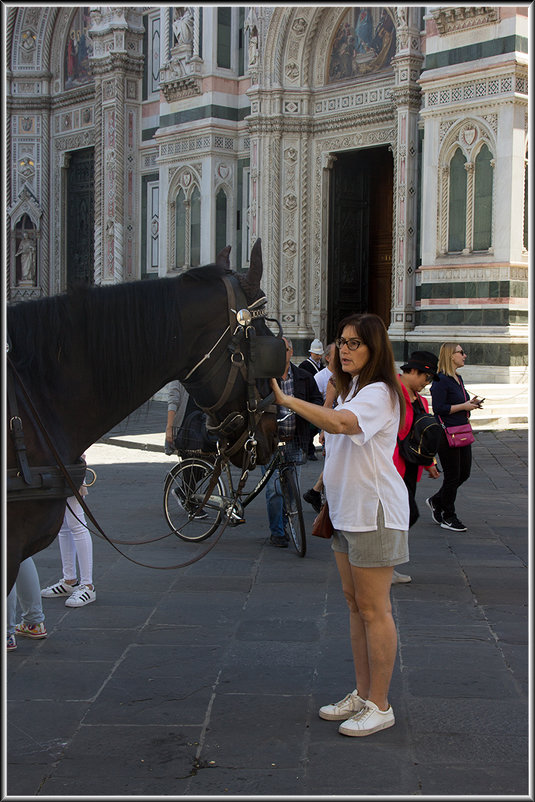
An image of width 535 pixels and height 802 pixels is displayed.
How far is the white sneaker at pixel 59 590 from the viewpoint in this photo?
18.8 ft

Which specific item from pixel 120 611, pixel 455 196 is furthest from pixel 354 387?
pixel 455 196

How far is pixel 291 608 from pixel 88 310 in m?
2.81

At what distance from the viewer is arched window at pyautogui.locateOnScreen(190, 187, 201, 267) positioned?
21.2m

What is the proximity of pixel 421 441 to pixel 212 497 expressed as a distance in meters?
2.16

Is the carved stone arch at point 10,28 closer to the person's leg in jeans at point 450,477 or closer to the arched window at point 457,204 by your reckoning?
the arched window at point 457,204

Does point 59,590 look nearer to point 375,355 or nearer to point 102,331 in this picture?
point 102,331

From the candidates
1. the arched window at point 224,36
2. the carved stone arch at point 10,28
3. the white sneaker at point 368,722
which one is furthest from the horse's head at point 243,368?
the carved stone arch at point 10,28

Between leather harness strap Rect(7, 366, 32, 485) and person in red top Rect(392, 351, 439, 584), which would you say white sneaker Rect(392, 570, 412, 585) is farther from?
leather harness strap Rect(7, 366, 32, 485)

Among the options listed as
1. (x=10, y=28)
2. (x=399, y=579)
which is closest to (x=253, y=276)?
(x=399, y=579)

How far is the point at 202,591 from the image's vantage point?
5.89m

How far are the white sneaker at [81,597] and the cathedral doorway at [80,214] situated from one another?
20.9m

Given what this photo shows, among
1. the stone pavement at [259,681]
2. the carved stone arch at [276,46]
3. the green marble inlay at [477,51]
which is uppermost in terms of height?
the carved stone arch at [276,46]

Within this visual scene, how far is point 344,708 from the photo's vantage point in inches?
151

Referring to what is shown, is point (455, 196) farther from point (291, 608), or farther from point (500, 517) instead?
point (291, 608)
